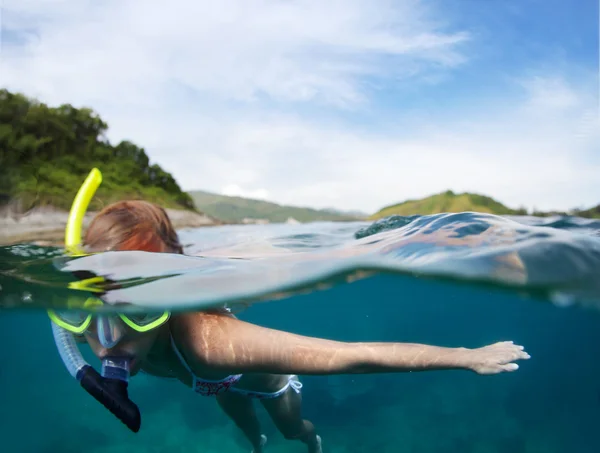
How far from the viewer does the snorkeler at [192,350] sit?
339cm

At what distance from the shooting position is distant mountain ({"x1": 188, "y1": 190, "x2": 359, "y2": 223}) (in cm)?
824

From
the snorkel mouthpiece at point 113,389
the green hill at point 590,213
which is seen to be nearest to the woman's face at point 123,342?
the snorkel mouthpiece at point 113,389

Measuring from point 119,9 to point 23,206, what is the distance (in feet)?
10.4

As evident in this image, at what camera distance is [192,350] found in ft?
12.4

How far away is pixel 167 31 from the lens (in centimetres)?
562

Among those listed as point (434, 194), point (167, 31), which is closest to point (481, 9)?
point (434, 194)

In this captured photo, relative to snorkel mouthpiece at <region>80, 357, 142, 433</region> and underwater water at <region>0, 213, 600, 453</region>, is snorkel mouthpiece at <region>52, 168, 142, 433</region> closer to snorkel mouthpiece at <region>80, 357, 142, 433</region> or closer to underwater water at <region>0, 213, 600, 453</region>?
snorkel mouthpiece at <region>80, 357, 142, 433</region>

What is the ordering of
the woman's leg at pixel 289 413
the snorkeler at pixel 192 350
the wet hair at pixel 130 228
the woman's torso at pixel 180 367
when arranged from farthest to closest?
the woman's leg at pixel 289 413, the wet hair at pixel 130 228, the woman's torso at pixel 180 367, the snorkeler at pixel 192 350

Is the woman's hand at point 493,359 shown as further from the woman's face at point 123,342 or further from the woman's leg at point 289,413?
the woman's leg at point 289,413

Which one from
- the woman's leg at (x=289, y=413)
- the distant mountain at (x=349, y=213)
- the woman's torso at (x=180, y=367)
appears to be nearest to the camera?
the woman's torso at (x=180, y=367)

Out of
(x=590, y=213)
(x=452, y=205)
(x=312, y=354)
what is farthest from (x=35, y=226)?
(x=590, y=213)

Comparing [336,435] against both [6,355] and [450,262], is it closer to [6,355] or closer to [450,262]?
[450,262]

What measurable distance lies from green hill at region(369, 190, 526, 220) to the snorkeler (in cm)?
290

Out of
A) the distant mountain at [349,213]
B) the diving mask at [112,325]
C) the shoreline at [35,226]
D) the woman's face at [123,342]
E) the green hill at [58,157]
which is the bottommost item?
the woman's face at [123,342]
